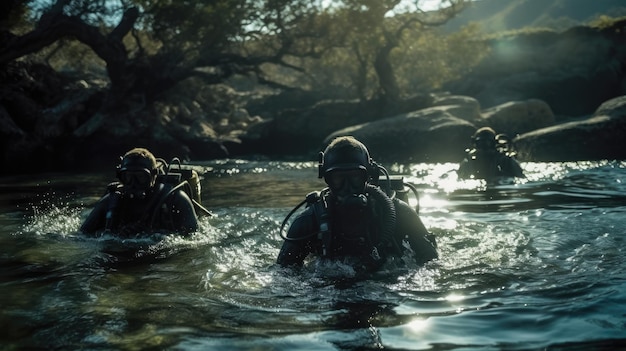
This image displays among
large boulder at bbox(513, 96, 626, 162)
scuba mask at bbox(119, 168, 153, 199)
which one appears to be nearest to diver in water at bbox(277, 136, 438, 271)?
scuba mask at bbox(119, 168, 153, 199)

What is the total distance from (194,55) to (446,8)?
44.1ft

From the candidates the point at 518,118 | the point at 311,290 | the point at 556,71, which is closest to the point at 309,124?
the point at 518,118

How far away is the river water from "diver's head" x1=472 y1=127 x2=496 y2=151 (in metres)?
3.71

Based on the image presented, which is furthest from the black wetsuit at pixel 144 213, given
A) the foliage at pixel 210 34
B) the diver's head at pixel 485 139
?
the foliage at pixel 210 34

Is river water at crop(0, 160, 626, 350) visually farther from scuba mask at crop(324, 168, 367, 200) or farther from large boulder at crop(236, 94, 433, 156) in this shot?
large boulder at crop(236, 94, 433, 156)

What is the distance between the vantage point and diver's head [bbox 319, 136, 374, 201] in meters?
5.42

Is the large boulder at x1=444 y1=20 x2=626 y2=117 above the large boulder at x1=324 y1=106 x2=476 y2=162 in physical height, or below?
above

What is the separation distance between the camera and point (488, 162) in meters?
14.1

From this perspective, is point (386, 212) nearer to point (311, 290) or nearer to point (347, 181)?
point (347, 181)

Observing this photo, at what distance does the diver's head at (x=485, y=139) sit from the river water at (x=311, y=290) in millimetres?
3707

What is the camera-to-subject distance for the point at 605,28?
137 feet

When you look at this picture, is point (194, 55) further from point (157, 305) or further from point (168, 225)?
point (157, 305)

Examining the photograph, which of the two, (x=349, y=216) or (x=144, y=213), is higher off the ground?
(x=349, y=216)

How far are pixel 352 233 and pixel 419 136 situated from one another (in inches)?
682
